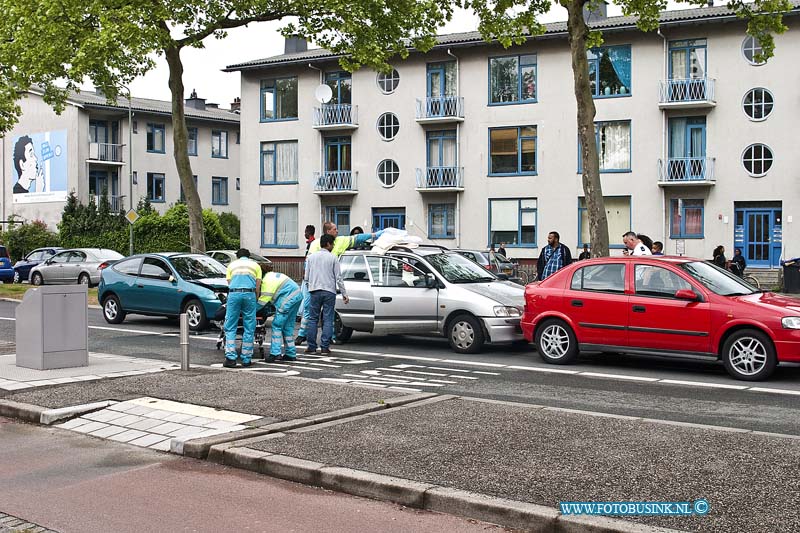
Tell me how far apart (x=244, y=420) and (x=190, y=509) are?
241cm

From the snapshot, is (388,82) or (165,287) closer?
(165,287)

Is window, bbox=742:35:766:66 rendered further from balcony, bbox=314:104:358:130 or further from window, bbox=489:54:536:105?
balcony, bbox=314:104:358:130

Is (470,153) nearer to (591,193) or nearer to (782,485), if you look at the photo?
(591,193)

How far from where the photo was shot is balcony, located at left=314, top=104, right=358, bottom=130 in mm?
42500

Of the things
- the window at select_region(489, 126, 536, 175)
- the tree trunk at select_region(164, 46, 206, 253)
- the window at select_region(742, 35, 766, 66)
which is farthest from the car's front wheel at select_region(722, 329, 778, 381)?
the window at select_region(489, 126, 536, 175)

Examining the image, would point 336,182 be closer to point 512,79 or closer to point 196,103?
point 512,79

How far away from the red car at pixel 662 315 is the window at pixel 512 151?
83.1 ft

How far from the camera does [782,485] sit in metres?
6.20

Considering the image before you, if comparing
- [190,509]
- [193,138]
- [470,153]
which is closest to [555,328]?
[190,509]

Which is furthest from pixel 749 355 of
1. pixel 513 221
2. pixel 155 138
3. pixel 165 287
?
pixel 155 138

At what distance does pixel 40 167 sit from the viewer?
55.4m

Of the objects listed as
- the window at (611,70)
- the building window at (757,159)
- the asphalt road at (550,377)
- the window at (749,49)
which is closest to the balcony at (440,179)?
the window at (611,70)

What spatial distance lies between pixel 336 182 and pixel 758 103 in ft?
59.1

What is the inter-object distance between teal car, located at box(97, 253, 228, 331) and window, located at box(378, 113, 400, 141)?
22.4 meters
